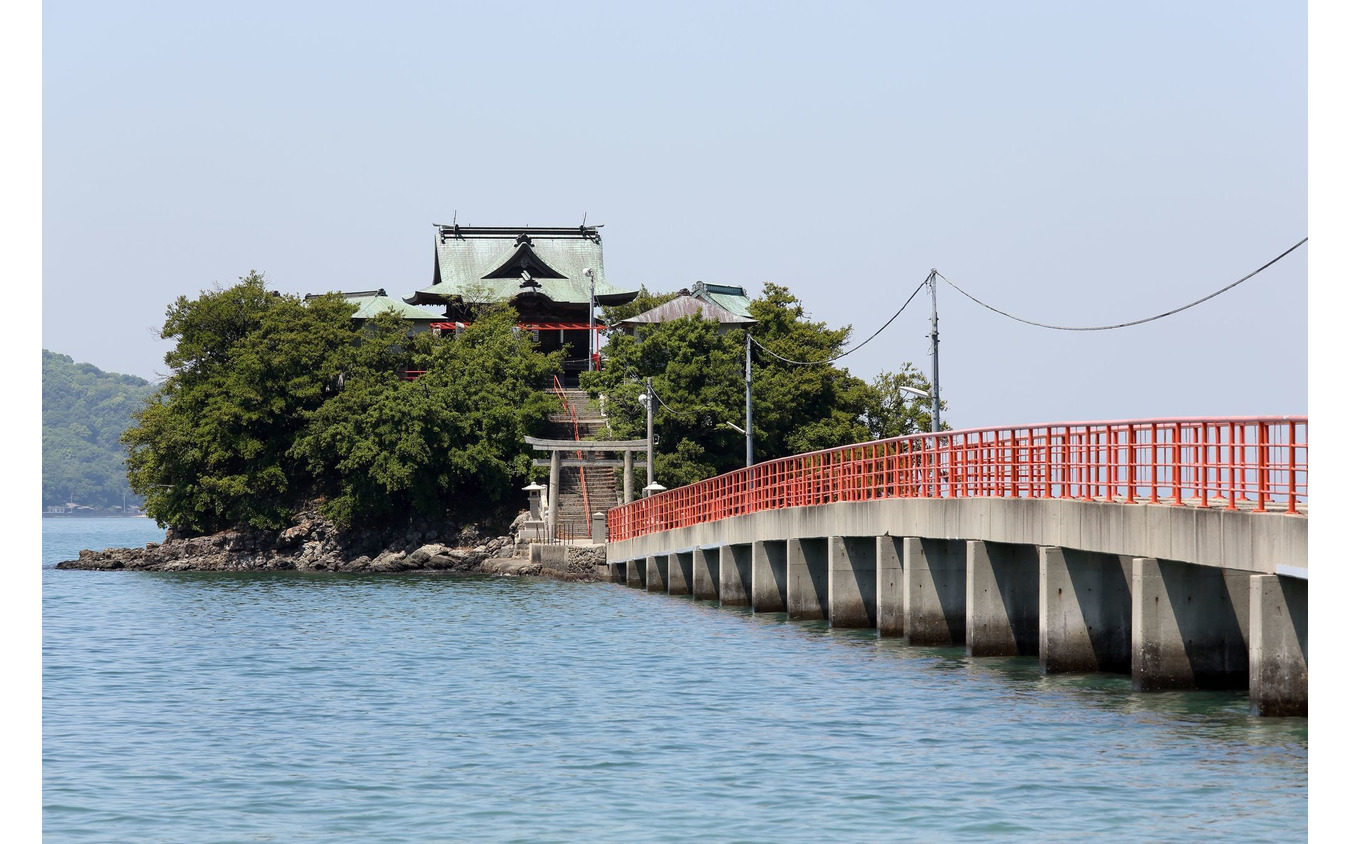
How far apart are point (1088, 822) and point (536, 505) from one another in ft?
165

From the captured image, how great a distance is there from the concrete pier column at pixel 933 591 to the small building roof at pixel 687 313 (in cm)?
4082

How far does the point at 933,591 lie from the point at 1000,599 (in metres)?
2.50

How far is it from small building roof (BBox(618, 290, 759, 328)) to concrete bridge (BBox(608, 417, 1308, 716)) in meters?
33.3

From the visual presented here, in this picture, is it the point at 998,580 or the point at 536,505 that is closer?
the point at 998,580

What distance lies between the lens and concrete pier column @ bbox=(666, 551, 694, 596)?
51.0 m

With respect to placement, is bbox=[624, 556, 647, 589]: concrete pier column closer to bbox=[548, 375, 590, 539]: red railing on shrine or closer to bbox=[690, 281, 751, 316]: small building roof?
bbox=[548, 375, 590, 539]: red railing on shrine

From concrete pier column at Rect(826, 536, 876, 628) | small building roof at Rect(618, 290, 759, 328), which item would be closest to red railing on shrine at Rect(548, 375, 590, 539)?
small building roof at Rect(618, 290, 759, 328)

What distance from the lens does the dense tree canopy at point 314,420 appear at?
67.6 m

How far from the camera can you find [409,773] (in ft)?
63.8

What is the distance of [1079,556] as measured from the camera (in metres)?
25.8

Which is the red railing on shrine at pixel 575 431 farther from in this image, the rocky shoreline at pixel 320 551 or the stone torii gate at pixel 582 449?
the rocky shoreline at pixel 320 551

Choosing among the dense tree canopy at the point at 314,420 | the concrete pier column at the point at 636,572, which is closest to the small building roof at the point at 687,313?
the dense tree canopy at the point at 314,420

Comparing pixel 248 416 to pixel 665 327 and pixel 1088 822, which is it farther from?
pixel 1088 822
